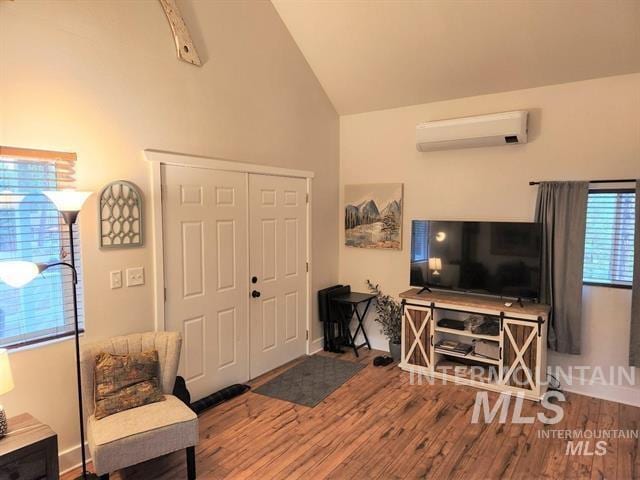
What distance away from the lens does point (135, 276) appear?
3018 millimetres

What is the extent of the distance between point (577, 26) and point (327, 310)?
348cm

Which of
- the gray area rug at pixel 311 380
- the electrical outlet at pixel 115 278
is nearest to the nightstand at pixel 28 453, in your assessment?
the electrical outlet at pixel 115 278

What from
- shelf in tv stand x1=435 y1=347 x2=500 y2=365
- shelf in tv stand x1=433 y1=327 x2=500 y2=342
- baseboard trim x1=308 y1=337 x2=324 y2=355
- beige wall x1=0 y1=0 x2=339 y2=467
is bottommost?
baseboard trim x1=308 y1=337 x2=324 y2=355

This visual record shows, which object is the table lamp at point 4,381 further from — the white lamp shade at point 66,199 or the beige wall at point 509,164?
the beige wall at point 509,164

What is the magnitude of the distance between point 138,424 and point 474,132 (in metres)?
3.63

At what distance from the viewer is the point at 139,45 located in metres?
2.94

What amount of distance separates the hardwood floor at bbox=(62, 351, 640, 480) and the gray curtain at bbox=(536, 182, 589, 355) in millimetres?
605

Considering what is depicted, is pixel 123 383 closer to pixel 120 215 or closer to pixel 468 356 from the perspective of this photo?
pixel 120 215

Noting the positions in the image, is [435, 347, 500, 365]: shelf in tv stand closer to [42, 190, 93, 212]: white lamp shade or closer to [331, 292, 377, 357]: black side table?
[331, 292, 377, 357]: black side table

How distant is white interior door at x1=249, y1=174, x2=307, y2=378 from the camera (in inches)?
158

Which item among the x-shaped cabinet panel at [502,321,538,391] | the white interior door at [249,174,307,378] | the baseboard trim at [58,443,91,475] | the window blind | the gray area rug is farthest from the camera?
the window blind

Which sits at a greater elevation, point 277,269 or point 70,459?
point 277,269

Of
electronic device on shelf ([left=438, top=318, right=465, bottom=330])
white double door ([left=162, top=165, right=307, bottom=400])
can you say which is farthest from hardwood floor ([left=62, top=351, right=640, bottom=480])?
electronic device on shelf ([left=438, top=318, right=465, bottom=330])

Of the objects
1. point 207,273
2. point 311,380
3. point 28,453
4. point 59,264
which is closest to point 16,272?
point 59,264
